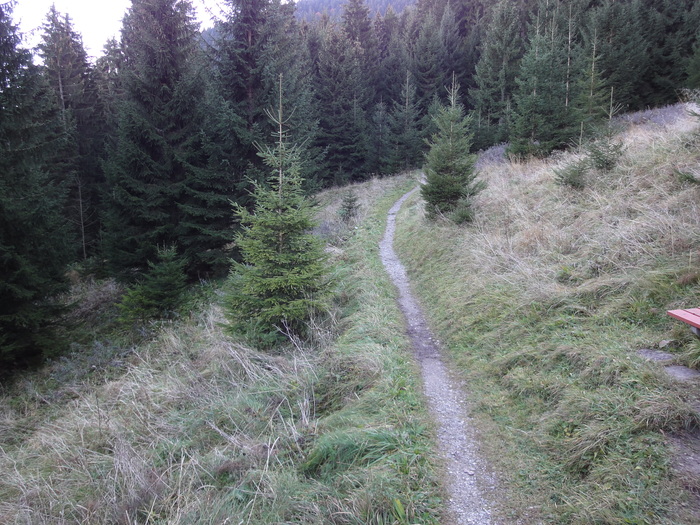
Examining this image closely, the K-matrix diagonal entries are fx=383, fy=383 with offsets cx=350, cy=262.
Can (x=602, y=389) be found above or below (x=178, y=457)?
above

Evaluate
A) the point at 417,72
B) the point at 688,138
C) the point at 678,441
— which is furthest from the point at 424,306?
the point at 417,72

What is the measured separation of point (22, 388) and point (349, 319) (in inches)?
347

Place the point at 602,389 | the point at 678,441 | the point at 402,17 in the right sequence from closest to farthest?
the point at 678,441 < the point at 602,389 < the point at 402,17

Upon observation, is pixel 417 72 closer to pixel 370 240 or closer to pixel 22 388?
pixel 370 240

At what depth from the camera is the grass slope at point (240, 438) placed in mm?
3707

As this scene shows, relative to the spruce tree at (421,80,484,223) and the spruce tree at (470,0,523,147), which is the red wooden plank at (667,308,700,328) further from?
the spruce tree at (470,0,523,147)

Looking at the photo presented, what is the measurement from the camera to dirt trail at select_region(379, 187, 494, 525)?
139 inches

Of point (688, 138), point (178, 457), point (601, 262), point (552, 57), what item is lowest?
point (178, 457)

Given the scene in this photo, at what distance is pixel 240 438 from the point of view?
4.85m

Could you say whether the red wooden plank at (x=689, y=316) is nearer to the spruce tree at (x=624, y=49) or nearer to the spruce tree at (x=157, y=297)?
the spruce tree at (x=157, y=297)

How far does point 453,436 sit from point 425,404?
68 cm

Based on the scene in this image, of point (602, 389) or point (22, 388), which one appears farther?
point (22, 388)

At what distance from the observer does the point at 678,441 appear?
3.26 m

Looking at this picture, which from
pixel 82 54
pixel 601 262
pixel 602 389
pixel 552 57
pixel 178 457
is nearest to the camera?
pixel 602 389
